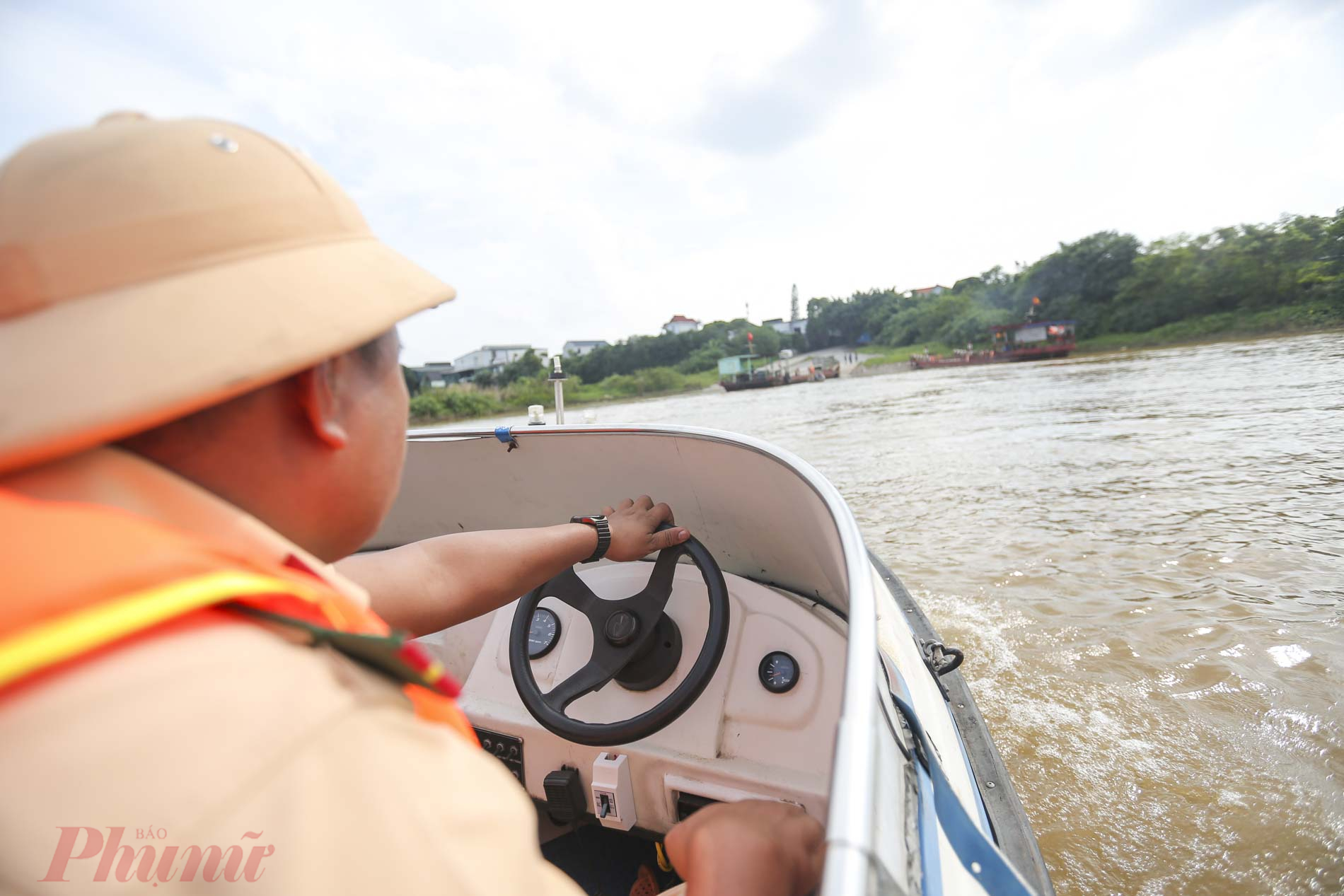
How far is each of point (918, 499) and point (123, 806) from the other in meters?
6.60

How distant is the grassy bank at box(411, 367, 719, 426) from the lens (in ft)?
91.5

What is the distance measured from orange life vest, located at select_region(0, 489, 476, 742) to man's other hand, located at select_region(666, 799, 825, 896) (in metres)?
0.56

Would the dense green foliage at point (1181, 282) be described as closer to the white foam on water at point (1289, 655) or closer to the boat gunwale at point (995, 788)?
the white foam on water at point (1289, 655)

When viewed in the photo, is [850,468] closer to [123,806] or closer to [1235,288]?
[123,806]

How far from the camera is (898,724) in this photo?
103 cm

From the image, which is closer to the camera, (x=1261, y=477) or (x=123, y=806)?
(x=123, y=806)

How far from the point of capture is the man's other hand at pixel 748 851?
84 cm

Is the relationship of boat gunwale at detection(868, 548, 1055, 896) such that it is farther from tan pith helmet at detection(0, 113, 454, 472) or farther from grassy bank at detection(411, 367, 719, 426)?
grassy bank at detection(411, 367, 719, 426)

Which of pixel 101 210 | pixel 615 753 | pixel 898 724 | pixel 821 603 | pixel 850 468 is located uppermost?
pixel 101 210

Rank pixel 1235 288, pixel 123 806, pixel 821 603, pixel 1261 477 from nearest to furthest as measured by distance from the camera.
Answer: pixel 123 806 < pixel 821 603 < pixel 1261 477 < pixel 1235 288

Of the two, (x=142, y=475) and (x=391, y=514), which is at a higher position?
(x=142, y=475)

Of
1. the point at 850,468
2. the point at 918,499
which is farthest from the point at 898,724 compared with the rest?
the point at 850,468

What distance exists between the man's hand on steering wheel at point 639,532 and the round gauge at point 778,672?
0.36 metres

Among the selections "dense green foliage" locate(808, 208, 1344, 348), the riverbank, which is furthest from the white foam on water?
"dense green foliage" locate(808, 208, 1344, 348)
